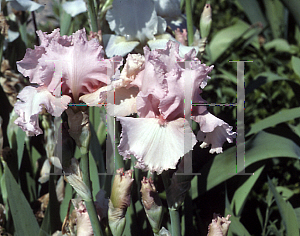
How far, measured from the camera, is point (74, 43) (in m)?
0.56

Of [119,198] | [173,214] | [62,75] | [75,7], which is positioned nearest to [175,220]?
[173,214]

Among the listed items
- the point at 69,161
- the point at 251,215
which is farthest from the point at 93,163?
the point at 251,215

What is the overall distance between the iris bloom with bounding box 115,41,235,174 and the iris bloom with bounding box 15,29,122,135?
2.2 inches

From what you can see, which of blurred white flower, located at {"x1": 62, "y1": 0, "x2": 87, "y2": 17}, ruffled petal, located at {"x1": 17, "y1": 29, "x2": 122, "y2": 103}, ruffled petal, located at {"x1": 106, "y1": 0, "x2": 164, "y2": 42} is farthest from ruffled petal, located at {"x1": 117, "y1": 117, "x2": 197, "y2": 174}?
blurred white flower, located at {"x1": 62, "y1": 0, "x2": 87, "y2": 17}

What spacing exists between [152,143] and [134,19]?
54 centimetres

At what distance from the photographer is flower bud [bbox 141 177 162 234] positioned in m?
0.58

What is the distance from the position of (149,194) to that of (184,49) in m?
0.47

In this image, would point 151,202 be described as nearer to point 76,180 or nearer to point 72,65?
point 76,180

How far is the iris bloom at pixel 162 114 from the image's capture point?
0.51 metres

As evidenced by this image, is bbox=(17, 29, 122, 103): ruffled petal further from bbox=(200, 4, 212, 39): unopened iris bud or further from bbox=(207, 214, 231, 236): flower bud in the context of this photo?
bbox=(200, 4, 212, 39): unopened iris bud

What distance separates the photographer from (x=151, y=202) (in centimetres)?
59

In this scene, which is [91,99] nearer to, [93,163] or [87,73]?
[87,73]

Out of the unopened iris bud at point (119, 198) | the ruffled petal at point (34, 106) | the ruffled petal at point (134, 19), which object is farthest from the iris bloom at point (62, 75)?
the ruffled petal at point (134, 19)

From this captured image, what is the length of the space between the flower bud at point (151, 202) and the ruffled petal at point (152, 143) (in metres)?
0.08
